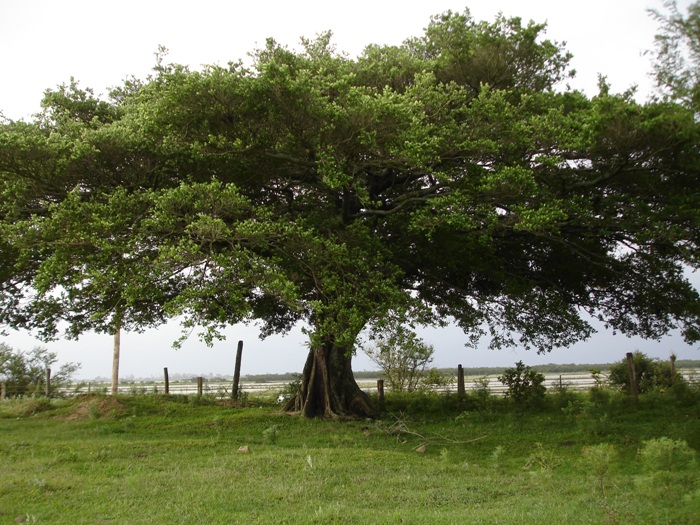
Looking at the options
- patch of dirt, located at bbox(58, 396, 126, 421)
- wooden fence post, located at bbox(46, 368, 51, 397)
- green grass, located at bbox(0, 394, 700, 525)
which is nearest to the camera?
green grass, located at bbox(0, 394, 700, 525)

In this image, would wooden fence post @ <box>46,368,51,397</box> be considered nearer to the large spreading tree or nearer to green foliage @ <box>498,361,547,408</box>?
the large spreading tree

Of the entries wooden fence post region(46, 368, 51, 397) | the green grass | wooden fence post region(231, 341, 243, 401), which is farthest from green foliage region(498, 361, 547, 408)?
wooden fence post region(46, 368, 51, 397)

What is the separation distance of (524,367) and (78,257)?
45.1 feet

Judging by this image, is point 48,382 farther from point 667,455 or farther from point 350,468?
point 667,455

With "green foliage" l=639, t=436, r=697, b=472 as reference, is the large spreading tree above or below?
above

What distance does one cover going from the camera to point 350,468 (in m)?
9.91

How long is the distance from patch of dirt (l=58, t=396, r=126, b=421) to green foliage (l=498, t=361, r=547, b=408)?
1227 cm

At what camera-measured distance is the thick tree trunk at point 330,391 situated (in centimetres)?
1802

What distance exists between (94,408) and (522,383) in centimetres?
1340

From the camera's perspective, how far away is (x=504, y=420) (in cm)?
1595

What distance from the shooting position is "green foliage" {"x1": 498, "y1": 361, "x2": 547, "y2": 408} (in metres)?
18.7

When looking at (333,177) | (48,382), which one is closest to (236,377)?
(48,382)

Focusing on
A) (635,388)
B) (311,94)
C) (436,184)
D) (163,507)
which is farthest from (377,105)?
(635,388)

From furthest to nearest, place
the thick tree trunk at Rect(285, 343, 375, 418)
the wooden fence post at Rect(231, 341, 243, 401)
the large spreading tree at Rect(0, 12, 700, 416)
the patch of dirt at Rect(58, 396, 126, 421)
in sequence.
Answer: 1. the wooden fence post at Rect(231, 341, 243, 401)
2. the thick tree trunk at Rect(285, 343, 375, 418)
3. the patch of dirt at Rect(58, 396, 126, 421)
4. the large spreading tree at Rect(0, 12, 700, 416)
